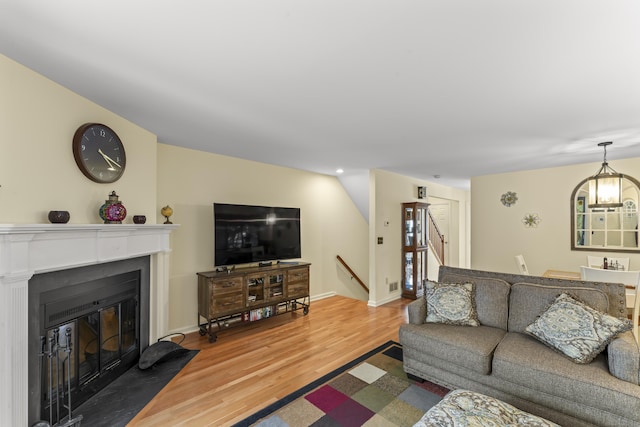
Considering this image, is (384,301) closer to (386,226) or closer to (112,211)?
(386,226)

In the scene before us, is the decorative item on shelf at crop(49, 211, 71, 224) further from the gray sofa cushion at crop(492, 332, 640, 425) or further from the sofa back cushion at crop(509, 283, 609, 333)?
the sofa back cushion at crop(509, 283, 609, 333)

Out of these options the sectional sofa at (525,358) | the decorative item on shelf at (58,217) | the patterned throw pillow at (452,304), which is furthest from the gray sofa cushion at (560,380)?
the decorative item on shelf at (58,217)

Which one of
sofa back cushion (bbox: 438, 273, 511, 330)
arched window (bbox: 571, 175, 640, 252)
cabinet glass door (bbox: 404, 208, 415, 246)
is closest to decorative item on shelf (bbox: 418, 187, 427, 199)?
cabinet glass door (bbox: 404, 208, 415, 246)

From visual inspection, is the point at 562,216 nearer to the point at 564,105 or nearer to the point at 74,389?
the point at 564,105

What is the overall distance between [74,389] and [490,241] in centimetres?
604

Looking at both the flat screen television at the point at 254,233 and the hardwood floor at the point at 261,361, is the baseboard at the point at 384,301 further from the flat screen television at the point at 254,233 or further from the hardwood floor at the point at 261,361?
the flat screen television at the point at 254,233

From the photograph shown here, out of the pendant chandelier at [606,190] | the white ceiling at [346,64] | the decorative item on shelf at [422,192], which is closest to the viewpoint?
the white ceiling at [346,64]

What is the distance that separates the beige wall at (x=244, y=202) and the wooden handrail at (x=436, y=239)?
98.3 inches

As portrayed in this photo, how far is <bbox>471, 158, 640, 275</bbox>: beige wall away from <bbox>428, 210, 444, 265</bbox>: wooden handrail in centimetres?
155

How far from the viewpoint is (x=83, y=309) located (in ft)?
7.18

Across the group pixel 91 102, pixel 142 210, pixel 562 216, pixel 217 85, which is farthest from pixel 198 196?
pixel 562 216

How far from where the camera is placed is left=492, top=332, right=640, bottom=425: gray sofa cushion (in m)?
1.65

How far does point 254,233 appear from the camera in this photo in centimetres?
398

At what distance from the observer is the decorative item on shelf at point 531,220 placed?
488 centimetres
